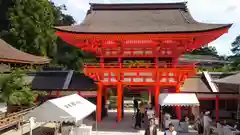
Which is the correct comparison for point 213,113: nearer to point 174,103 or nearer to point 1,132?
point 174,103

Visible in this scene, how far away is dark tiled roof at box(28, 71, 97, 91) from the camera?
2095 cm

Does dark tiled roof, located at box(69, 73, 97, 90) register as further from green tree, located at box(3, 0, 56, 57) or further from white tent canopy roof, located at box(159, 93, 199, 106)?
green tree, located at box(3, 0, 56, 57)

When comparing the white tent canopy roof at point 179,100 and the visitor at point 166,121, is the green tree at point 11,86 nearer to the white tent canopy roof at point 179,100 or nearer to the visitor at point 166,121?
the white tent canopy roof at point 179,100

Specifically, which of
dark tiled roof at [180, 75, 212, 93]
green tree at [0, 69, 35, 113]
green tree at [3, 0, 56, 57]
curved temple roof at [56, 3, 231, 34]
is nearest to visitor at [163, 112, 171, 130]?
dark tiled roof at [180, 75, 212, 93]

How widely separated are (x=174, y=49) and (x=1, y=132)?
11.4 metres

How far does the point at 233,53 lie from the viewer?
71.5 metres

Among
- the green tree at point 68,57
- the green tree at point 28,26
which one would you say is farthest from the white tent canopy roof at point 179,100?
the green tree at point 68,57

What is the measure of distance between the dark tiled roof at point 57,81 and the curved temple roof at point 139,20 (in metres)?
4.35

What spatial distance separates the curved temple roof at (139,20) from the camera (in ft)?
57.0

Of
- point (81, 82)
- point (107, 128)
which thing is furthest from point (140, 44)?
point (107, 128)

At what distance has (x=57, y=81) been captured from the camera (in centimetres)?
2200

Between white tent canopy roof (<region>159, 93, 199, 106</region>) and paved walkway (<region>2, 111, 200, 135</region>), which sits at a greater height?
white tent canopy roof (<region>159, 93, 199, 106</region>)

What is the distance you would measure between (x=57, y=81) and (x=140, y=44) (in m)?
7.03

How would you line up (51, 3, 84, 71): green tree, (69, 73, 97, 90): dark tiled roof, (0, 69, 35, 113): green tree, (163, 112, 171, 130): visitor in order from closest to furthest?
(0, 69, 35, 113): green tree → (163, 112, 171, 130): visitor → (69, 73, 97, 90): dark tiled roof → (51, 3, 84, 71): green tree
